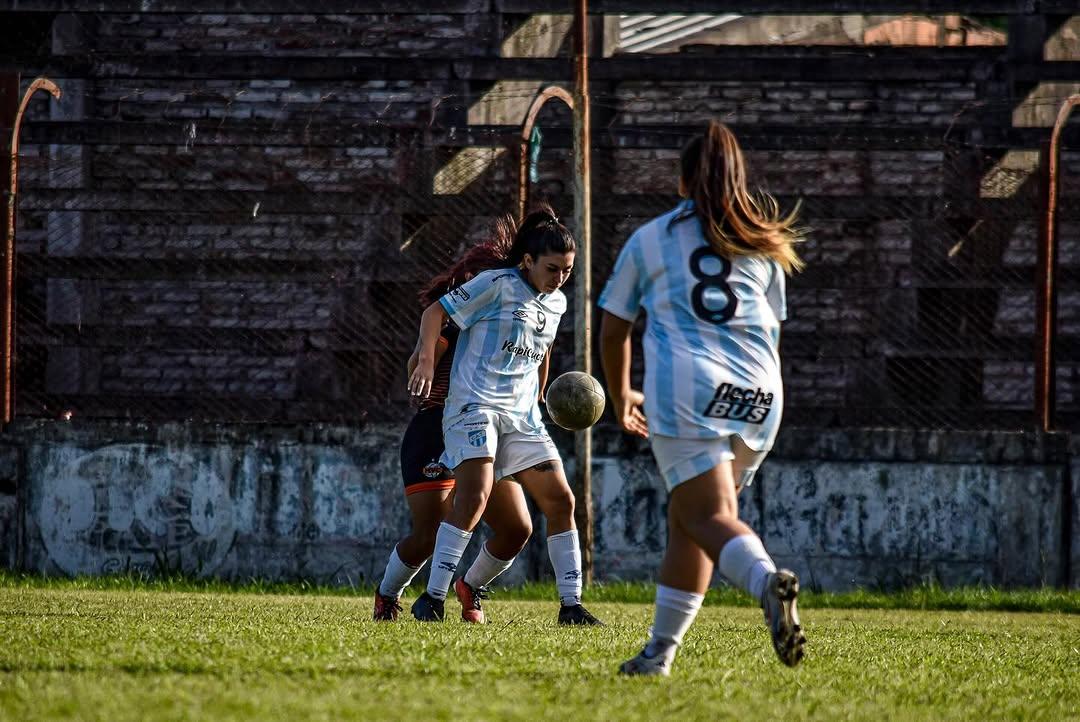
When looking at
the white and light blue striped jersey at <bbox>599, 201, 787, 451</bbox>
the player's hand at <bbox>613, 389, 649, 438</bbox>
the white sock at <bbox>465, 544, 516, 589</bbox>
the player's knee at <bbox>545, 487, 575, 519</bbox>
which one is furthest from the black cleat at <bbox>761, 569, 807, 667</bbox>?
the white sock at <bbox>465, 544, 516, 589</bbox>

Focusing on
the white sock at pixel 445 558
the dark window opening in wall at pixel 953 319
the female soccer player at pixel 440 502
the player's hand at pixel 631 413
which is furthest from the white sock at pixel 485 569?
the dark window opening in wall at pixel 953 319

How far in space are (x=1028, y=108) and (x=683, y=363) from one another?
1141 centimetres

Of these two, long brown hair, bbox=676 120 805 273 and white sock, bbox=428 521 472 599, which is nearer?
long brown hair, bbox=676 120 805 273

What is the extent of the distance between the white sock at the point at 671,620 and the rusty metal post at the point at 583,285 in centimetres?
573

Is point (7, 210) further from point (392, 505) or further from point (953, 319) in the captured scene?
point (953, 319)

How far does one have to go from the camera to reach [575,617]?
750cm

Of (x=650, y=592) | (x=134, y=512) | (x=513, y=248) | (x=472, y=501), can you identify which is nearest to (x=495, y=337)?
(x=513, y=248)

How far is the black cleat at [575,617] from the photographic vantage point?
294 inches

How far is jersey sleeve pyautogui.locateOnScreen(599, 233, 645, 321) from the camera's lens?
4.86 meters

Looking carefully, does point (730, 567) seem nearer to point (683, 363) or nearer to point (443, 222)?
point (683, 363)

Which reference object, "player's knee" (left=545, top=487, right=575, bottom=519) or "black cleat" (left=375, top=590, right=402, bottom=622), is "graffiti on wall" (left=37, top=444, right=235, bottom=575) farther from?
"player's knee" (left=545, top=487, right=575, bottom=519)

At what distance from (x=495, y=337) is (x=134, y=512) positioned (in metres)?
4.51

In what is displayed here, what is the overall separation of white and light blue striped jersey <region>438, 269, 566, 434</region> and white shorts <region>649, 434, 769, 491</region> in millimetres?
2643

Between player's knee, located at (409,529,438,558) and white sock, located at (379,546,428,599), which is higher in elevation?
player's knee, located at (409,529,438,558)
